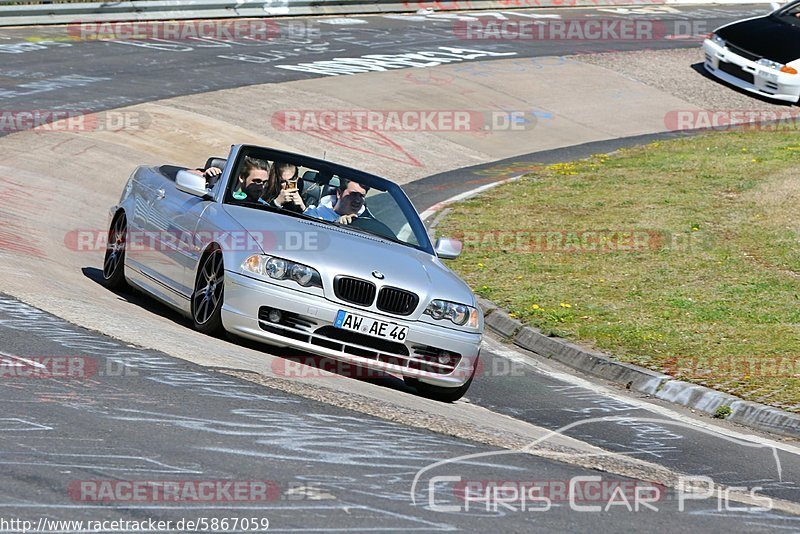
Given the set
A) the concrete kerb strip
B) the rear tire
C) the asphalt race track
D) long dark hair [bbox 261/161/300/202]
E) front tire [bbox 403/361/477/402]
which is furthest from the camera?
the rear tire

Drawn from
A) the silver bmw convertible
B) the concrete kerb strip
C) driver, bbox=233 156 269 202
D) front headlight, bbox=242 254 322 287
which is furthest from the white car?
front headlight, bbox=242 254 322 287

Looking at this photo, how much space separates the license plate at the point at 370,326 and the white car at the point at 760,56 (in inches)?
690

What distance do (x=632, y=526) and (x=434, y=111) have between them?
18758mm

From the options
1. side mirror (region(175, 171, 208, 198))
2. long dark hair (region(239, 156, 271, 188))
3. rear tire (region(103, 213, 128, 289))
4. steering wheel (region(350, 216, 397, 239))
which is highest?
long dark hair (region(239, 156, 271, 188))

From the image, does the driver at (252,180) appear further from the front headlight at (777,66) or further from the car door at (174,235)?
the front headlight at (777,66)

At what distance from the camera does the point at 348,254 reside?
9.20 m

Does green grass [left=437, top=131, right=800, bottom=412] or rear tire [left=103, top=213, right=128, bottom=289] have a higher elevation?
rear tire [left=103, top=213, right=128, bottom=289]

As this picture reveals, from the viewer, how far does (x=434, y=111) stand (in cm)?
2442

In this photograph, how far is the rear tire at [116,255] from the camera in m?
11.2

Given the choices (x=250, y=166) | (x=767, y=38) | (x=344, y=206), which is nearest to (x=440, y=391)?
(x=344, y=206)

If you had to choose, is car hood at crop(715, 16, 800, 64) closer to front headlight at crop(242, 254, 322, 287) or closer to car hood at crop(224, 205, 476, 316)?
car hood at crop(224, 205, 476, 316)

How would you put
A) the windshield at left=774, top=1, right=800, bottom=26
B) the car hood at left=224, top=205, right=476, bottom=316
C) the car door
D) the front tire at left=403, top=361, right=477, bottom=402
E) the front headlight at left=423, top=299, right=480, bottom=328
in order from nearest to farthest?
1. the car hood at left=224, top=205, right=476, bottom=316
2. the front headlight at left=423, top=299, right=480, bottom=328
3. the front tire at left=403, top=361, right=477, bottom=402
4. the car door
5. the windshield at left=774, top=1, right=800, bottom=26

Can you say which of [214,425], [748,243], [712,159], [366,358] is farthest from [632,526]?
[712,159]

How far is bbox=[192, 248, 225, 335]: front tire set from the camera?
924 cm
